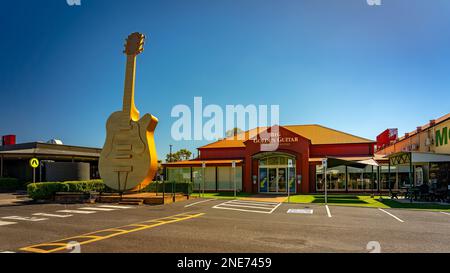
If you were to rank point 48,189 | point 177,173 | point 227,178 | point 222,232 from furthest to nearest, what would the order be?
point 177,173
point 227,178
point 48,189
point 222,232

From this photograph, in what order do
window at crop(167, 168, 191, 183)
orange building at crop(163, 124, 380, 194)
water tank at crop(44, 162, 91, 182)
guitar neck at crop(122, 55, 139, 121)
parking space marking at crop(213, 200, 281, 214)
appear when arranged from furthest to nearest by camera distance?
window at crop(167, 168, 191, 183) → orange building at crop(163, 124, 380, 194) → water tank at crop(44, 162, 91, 182) → guitar neck at crop(122, 55, 139, 121) → parking space marking at crop(213, 200, 281, 214)

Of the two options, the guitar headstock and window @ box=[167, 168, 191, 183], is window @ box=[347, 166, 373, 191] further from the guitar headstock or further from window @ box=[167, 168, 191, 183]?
the guitar headstock

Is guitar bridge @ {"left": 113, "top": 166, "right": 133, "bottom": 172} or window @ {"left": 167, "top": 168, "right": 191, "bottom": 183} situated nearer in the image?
guitar bridge @ {"left": 113, "top": 166, "right": 133, "bottom": 172}

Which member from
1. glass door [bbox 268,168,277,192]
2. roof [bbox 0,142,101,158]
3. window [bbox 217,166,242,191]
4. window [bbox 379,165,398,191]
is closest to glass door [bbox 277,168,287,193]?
glass door [bbox 268,168,277,192]

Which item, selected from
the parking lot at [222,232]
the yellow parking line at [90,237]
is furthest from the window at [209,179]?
the yellow parking line at [90,237]

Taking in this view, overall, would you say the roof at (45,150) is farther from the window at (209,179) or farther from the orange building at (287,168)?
the window at (209,179)

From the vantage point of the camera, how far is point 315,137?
3322 centimetres

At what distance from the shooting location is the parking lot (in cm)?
765

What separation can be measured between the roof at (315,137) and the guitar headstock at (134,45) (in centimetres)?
1535

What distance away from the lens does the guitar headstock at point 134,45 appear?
21.6 metres

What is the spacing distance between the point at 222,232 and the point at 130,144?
12.7 meters

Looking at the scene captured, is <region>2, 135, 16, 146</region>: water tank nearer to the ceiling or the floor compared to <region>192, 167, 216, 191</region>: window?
nearer to the ceiling

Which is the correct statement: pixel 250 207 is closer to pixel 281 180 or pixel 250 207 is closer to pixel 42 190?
pixel 281 180

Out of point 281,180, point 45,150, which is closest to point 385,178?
point 281,180
